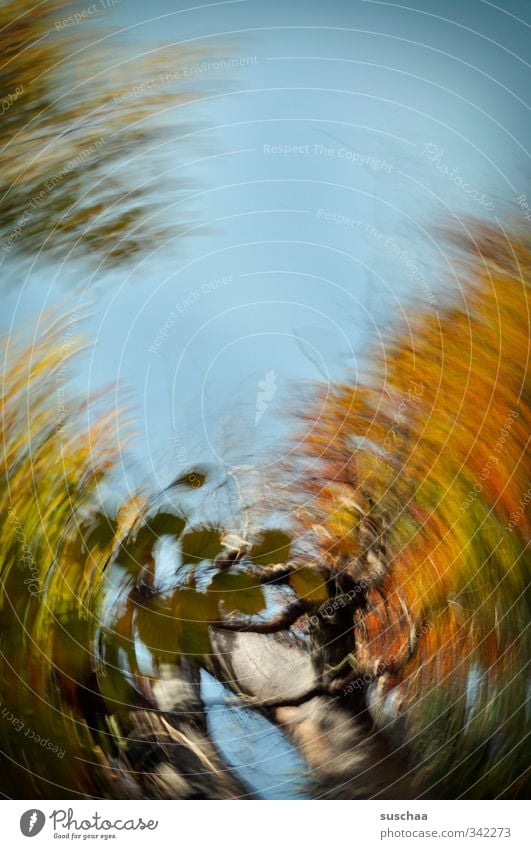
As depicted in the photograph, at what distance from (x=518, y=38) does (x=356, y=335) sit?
123cm

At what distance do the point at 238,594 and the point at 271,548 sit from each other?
8.3 inches

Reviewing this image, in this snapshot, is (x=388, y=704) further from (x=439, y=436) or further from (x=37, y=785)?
(x=37, y=785)

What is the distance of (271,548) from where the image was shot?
11.6 ft

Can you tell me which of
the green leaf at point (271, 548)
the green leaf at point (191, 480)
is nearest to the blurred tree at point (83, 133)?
the green leaf at point (191, 480)

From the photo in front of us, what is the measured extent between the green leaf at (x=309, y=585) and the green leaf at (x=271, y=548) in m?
0.08

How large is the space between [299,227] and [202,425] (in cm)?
82

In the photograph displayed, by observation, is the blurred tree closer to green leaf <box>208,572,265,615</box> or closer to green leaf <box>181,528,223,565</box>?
green leaf <box>181,528,223,565</box>

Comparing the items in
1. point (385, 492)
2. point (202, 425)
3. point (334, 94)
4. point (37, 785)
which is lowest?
point (37, 785)

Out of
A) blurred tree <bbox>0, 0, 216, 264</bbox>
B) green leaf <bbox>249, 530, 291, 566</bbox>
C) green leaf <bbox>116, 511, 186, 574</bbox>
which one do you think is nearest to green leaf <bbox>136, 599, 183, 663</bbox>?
green leaf <bbox>116, 511, 186, 574</bbox>

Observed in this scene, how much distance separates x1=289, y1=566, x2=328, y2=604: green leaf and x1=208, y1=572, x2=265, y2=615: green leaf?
0.44 ft

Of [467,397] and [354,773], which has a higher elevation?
[467,397]

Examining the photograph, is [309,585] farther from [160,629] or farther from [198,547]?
[160,629]

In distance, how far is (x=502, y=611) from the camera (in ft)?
11.7

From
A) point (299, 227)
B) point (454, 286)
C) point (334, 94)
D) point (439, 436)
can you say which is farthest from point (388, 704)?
point (334, 94)
